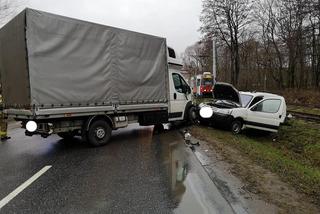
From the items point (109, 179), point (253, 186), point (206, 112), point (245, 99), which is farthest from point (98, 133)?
point (245, 99)

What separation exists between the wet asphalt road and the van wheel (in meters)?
4.04

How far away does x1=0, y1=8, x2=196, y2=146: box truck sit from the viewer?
793 centimetres

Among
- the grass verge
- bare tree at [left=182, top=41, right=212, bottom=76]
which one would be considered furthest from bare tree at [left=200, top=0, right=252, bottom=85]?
the grass verge

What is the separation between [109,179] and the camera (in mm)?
6047

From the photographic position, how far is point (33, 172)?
6.57 meters

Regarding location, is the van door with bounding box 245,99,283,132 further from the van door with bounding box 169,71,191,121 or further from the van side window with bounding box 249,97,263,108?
the van door with bounding box 169,71,191,121

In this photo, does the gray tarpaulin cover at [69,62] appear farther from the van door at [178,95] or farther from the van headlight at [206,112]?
the van headlight at [206,112]

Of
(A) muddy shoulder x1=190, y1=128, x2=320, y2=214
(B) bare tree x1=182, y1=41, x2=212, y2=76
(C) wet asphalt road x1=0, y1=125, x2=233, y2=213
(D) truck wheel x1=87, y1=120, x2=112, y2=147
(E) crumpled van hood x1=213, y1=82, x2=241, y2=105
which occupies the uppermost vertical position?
(B) bare tree x1=182, y1=41, x2=212, y2=76

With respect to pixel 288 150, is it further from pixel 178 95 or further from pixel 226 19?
pixel 226 19

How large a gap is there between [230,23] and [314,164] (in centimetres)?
3686

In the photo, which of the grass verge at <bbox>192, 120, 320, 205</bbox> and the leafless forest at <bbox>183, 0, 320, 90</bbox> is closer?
the grass verge at <bbox>192, 120, 320, 205</bbox>

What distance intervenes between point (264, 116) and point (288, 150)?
1.77 m

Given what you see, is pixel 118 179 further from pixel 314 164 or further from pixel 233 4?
pixel 233 4

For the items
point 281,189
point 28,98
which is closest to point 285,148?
point 281,189
